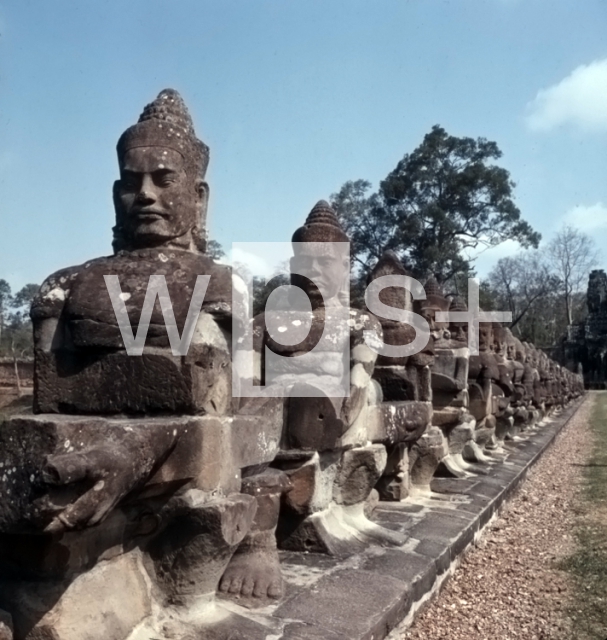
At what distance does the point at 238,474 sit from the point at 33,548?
884mm

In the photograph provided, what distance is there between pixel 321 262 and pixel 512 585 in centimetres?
228

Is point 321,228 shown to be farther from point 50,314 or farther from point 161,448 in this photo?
point 161,448

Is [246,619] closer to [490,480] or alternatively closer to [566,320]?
[490,480]

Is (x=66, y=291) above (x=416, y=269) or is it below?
below

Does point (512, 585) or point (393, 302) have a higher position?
point (393, 302)

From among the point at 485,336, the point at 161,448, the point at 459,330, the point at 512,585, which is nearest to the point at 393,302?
the point at 512,585

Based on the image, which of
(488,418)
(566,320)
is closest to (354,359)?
(488,418)

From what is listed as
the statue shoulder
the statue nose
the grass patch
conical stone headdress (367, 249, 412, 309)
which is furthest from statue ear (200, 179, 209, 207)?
conical stone headdress (367, 249, 412, 309)

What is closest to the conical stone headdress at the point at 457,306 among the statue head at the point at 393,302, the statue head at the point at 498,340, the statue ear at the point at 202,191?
the statue head at the point at 498,340

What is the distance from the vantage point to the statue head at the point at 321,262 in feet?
15.5

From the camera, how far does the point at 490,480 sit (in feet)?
25.2

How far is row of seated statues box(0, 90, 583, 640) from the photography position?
2293 millimetres

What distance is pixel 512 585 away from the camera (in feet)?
15.5

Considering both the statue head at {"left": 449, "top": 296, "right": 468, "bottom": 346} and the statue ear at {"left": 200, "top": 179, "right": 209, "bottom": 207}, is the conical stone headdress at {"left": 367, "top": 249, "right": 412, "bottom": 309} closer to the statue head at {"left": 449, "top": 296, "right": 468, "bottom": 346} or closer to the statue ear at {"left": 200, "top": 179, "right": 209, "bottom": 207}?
the statue ear at {"left": 200, "top": 179, "right": 209, "bottom": 207}
